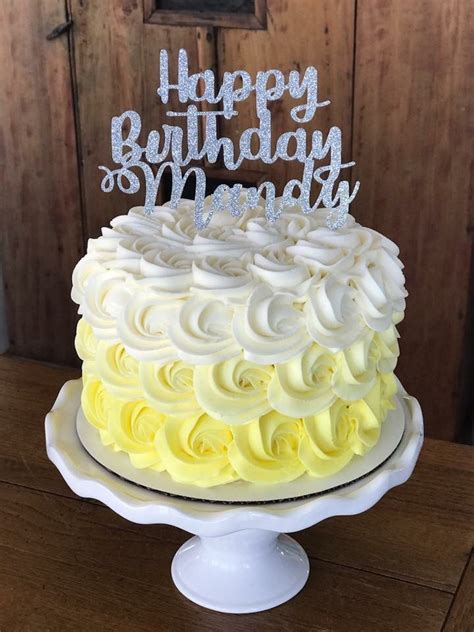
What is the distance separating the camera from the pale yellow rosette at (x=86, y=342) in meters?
1.22

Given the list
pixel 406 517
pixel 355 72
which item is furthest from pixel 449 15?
pixel 406 517

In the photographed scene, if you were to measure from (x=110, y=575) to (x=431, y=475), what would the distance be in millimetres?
519

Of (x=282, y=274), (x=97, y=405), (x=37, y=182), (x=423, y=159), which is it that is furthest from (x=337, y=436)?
(x=37, y=182)

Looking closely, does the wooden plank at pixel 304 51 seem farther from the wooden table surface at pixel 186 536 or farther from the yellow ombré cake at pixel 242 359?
the yellow ombré cake at pixel 242 359

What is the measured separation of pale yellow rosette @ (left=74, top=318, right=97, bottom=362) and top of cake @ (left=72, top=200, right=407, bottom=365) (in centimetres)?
4

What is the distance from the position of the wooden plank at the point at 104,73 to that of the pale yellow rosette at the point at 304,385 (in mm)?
1493

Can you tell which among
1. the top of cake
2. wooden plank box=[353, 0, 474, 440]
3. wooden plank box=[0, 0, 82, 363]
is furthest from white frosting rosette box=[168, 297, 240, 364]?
wooden plank box=[0, 0, 82, 363]

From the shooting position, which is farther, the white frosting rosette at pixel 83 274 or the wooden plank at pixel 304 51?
the wooden plank at pixel 304 51

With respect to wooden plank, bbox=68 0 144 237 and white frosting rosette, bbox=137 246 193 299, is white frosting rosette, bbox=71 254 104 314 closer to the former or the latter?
white frosting rosette, bbox=137 246 193 299

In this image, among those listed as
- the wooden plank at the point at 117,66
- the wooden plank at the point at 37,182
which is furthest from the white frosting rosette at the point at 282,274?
the wooden plank at the point at 37,182

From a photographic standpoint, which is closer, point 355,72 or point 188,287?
point 188,287

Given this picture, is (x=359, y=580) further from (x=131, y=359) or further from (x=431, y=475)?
(x=131, y=359)

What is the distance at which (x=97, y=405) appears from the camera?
1219mm

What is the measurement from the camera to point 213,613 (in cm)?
119
